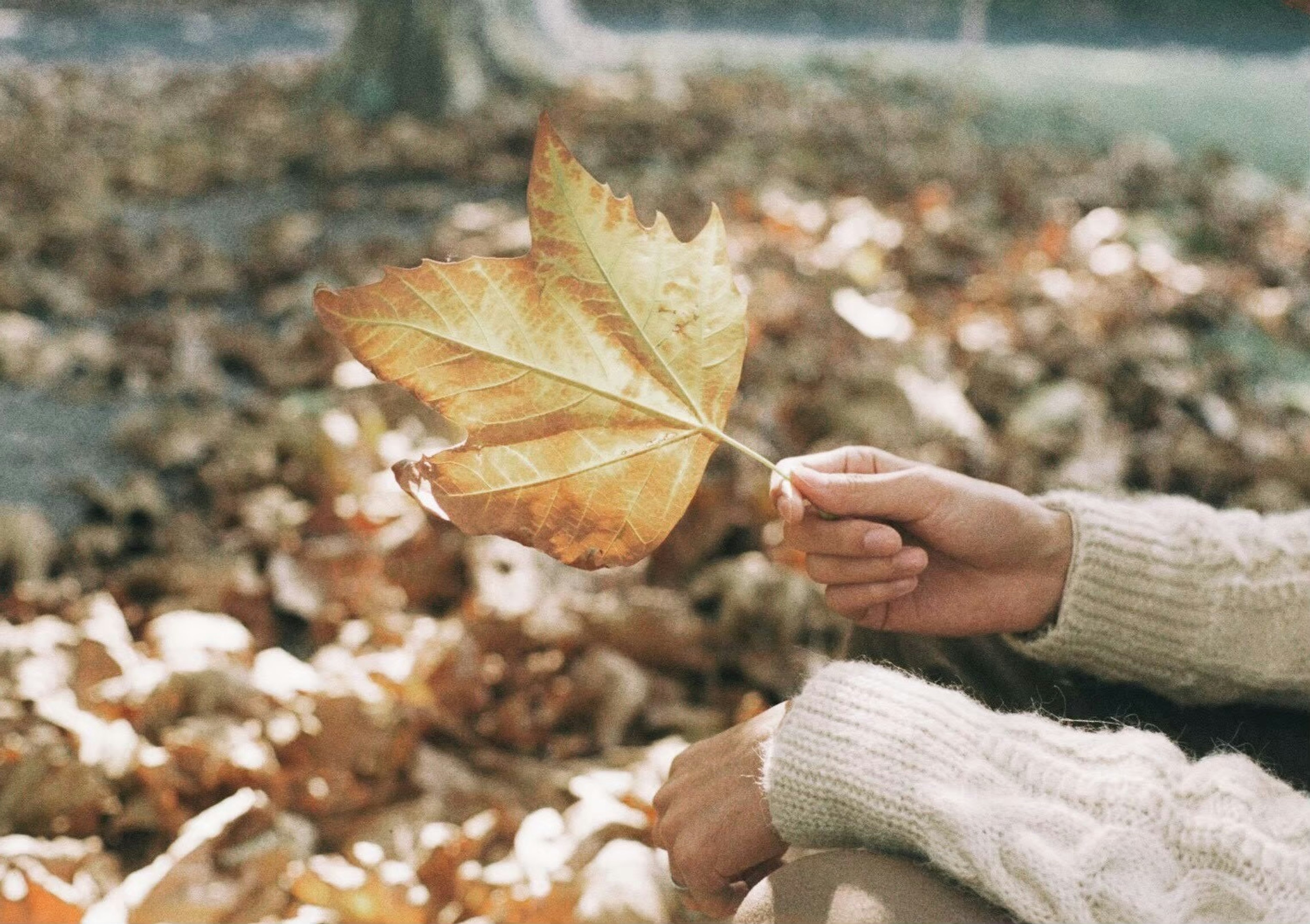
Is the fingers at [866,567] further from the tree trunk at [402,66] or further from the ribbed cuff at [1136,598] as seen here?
the tree trunk at [402,66]

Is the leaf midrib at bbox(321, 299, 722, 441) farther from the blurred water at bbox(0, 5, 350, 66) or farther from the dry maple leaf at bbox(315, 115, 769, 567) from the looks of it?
the blurred water at bbox(0, 5, 350, 66)

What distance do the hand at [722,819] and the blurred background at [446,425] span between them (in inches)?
9.1

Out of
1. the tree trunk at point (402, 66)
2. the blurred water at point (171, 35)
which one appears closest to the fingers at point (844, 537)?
the tree trunk at point (402, 66)

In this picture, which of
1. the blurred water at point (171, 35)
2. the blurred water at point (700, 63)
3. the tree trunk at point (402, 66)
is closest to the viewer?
the blurred water at point (700, 63)

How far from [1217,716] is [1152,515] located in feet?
0.67

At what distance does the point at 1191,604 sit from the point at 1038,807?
0.35 metres

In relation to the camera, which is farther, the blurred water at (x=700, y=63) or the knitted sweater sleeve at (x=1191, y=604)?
the blurred water at (x=700, y=63)

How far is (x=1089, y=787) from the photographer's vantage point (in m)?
0.75

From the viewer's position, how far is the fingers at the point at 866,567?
2.90 feet

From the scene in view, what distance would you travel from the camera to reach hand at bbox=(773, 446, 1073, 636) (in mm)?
864

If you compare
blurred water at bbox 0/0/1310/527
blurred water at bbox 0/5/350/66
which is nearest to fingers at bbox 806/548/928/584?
blurred water at bbox 0/0/1310/527

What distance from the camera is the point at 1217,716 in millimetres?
1031

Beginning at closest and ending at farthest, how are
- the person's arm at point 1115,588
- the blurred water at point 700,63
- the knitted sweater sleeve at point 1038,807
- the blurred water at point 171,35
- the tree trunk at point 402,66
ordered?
the knitted sweater sleeve at point 1038,807, the person's arm at point 1115,588, the blurred water at point 700,63, the tree trunk at point 402,66, the blurred water at point 171,35

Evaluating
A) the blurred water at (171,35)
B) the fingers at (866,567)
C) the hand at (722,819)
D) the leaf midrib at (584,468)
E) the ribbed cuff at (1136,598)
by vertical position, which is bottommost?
the blurred water at (171,35)
